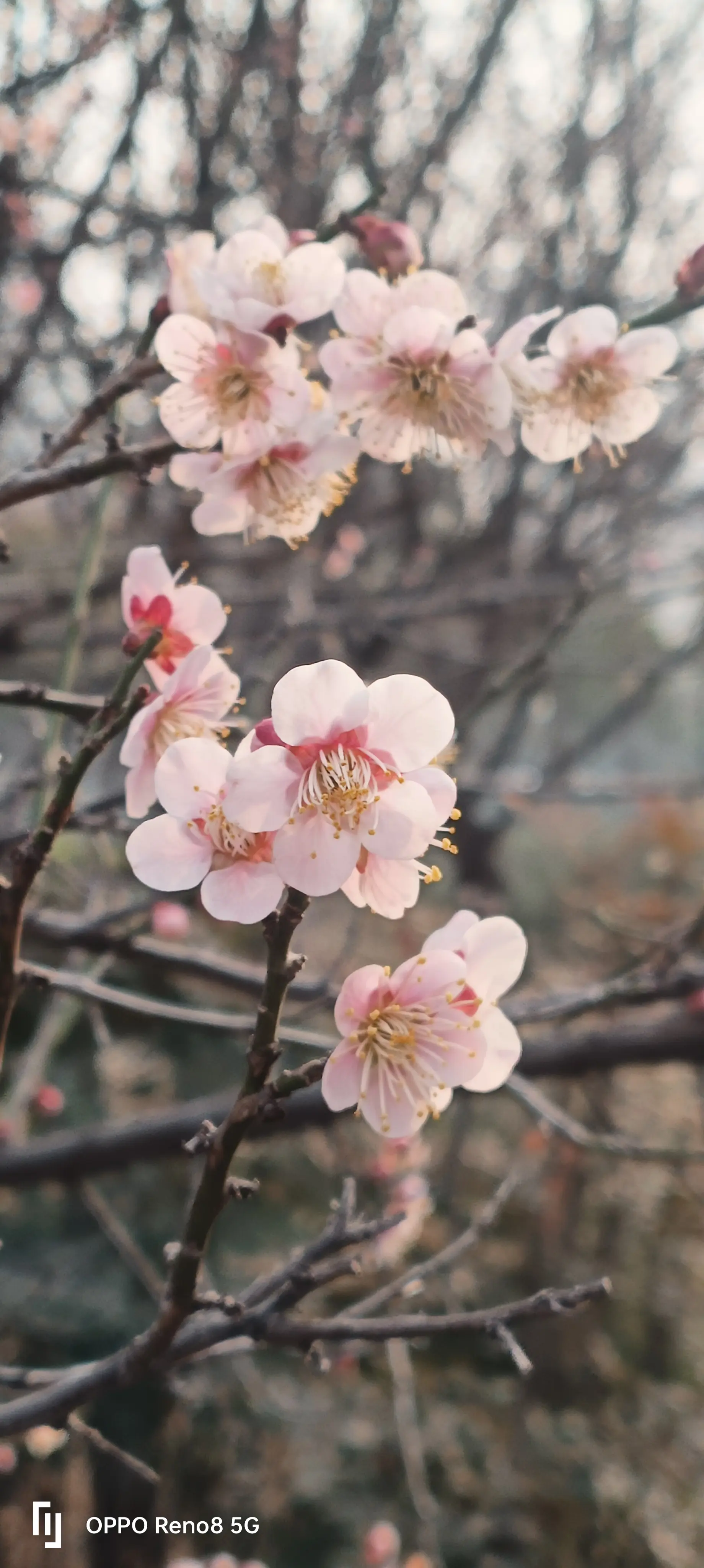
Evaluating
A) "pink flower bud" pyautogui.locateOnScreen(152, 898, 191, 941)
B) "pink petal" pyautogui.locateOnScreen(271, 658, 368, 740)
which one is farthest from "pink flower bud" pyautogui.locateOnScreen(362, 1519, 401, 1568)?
"pink petal" pyautogui.locateOnScreen(271, 658, 368, 740)

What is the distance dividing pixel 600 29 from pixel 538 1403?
521 centimetres

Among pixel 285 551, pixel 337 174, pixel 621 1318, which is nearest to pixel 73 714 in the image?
pixel 285 551

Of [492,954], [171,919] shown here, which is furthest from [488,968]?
[171,919]

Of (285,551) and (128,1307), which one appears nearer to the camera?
(128,1307)

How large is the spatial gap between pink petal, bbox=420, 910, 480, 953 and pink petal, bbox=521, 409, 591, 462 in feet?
1.96

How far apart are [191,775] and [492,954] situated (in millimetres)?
249

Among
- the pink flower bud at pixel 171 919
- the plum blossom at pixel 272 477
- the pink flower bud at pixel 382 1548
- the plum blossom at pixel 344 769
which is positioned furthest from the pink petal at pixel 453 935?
the pink flower bud at pixel 382 1548

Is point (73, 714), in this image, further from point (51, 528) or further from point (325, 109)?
point (51, 528)

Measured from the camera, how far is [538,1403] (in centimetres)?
372

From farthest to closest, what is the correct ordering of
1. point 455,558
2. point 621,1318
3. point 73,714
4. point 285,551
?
point 455,558
point 621,1318
point 285,551
point 73,714

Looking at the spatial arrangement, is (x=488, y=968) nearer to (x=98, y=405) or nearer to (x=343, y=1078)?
(x=343, y=1078)

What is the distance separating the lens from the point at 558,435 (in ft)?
3.44

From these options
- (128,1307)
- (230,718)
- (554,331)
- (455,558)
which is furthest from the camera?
(455,558)

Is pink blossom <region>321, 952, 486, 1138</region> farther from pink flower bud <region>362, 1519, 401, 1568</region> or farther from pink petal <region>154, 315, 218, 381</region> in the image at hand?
pink flower bud <region>362, 1519, 401, 1568</region>
